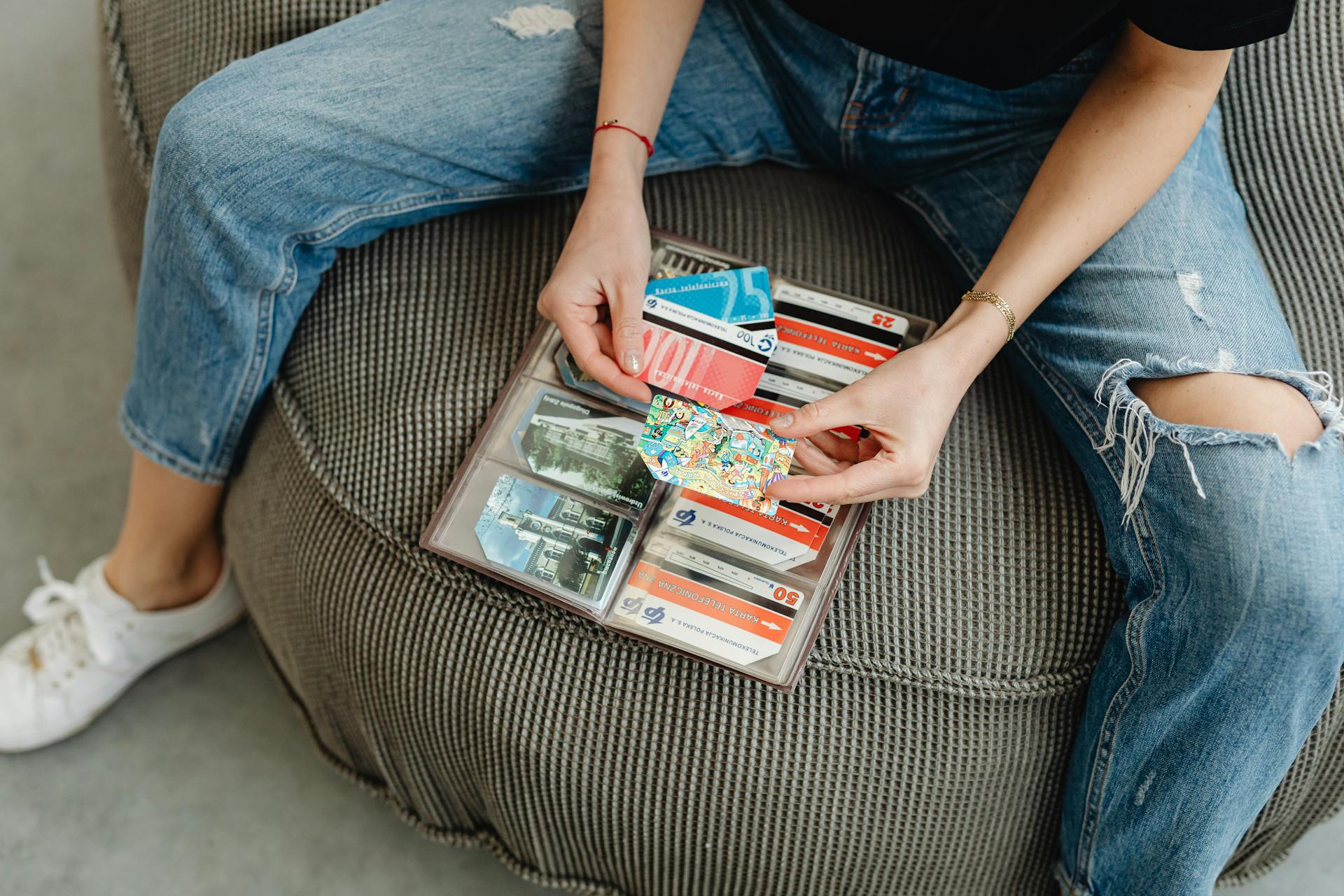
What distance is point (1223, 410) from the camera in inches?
29.0

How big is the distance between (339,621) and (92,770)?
0.51 metres

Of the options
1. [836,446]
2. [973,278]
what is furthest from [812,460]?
[973,278]

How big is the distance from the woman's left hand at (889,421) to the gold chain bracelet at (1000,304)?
58mm

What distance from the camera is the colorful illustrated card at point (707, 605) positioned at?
78cm

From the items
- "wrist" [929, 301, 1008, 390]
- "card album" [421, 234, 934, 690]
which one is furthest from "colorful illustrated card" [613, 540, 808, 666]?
"wrist" [929, 301, 1008, 390]

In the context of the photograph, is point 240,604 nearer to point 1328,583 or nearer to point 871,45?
point 871,45

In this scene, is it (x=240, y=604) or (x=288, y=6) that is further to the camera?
(x=240, y=604)

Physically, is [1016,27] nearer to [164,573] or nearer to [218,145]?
[218,145]

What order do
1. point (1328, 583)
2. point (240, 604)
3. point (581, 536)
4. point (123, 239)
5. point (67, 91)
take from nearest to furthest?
point (1328, 583)
point (581, 536)
point (123, 239)
point (240, 604)
point (67, 91)

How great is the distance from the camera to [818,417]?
2.32 feet

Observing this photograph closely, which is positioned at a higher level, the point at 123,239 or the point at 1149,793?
the point at 1149,793

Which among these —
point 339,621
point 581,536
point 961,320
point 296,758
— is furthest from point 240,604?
point 961,320

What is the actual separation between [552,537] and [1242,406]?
58 centimetres

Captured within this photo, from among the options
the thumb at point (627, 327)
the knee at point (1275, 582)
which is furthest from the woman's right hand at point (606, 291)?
the knee at point (1275, 582)
